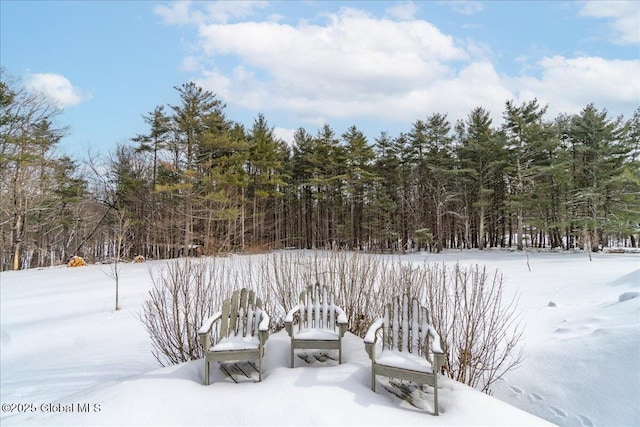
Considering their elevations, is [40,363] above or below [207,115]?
below

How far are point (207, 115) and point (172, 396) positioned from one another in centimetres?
1712

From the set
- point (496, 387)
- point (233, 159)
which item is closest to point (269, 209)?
point (233, 159)

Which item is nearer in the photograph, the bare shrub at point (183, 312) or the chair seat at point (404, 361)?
the chair seat at point (404, 361)

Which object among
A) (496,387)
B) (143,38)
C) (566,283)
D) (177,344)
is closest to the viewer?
(496,387)

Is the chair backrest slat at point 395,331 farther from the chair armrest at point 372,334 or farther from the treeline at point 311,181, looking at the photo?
the treeline at point 311,181

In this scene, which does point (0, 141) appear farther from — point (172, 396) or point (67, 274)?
point (172, 396)

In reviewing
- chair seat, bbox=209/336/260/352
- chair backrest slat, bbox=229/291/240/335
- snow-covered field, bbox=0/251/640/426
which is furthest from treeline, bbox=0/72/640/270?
chair seat, bbox=209/336/260/352

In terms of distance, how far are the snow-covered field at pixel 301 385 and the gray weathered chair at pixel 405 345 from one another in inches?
9.7

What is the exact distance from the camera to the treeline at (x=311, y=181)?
1586 centimetres

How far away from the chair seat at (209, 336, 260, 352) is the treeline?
8.92 metres

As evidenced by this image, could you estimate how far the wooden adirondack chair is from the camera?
10.1 ft

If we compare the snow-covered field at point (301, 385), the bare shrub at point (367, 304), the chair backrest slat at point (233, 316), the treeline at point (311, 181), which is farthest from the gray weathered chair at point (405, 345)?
the treeline at point (311, 181)

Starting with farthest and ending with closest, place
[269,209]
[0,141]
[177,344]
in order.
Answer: [269,209] < [0,141] < [177,344]

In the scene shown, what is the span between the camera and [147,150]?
Result: 19312 mm
